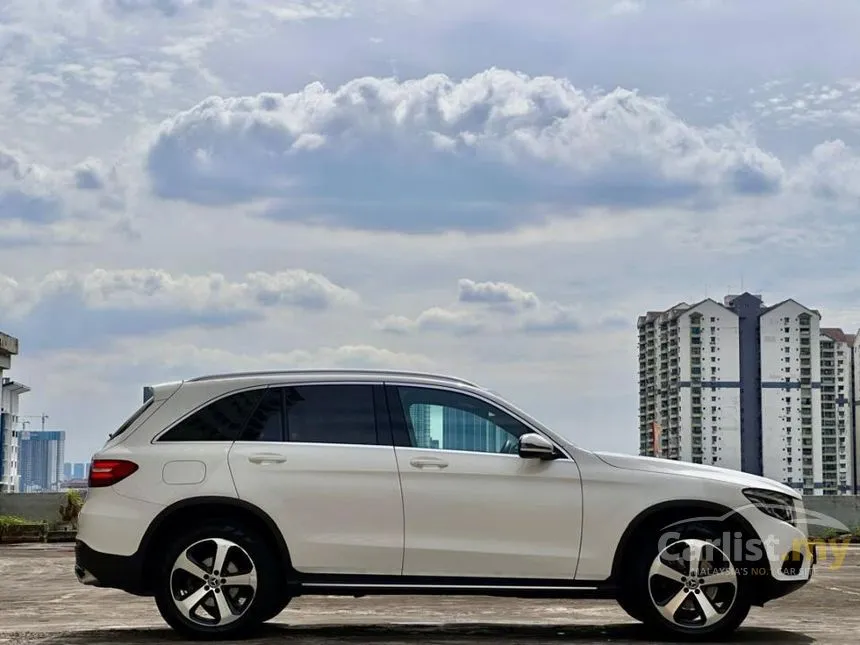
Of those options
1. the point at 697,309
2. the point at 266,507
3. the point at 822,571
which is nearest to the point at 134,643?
the point at 266,507

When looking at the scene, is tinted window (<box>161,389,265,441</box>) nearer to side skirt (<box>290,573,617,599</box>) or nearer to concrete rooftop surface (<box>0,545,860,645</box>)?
side skirt (<box>290,573,617,599</box>)

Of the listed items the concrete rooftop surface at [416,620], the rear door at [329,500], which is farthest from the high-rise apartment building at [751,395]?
the rear door at [329,500]

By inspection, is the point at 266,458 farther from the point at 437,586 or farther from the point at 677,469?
the point at 677,469

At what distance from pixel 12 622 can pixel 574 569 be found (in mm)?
4647

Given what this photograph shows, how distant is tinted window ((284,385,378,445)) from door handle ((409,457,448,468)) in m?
0.32

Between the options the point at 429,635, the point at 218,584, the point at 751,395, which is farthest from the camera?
the point at 751,395

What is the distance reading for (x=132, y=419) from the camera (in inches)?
377

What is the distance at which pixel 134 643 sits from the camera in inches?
358

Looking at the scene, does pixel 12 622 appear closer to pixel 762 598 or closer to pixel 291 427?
pixel 291 427

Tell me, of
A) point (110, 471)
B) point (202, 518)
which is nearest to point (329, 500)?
point (202, 518)

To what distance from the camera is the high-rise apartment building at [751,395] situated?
11356 centimetres

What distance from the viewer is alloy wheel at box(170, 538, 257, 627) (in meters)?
9.16

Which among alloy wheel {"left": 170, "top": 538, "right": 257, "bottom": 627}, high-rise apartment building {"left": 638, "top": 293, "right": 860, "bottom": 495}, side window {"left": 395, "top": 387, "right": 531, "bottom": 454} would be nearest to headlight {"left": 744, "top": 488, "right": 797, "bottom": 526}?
side window {"left": 395, "top": 387, "right": 531, "bottom": 454}

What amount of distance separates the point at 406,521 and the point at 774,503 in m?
2.47
